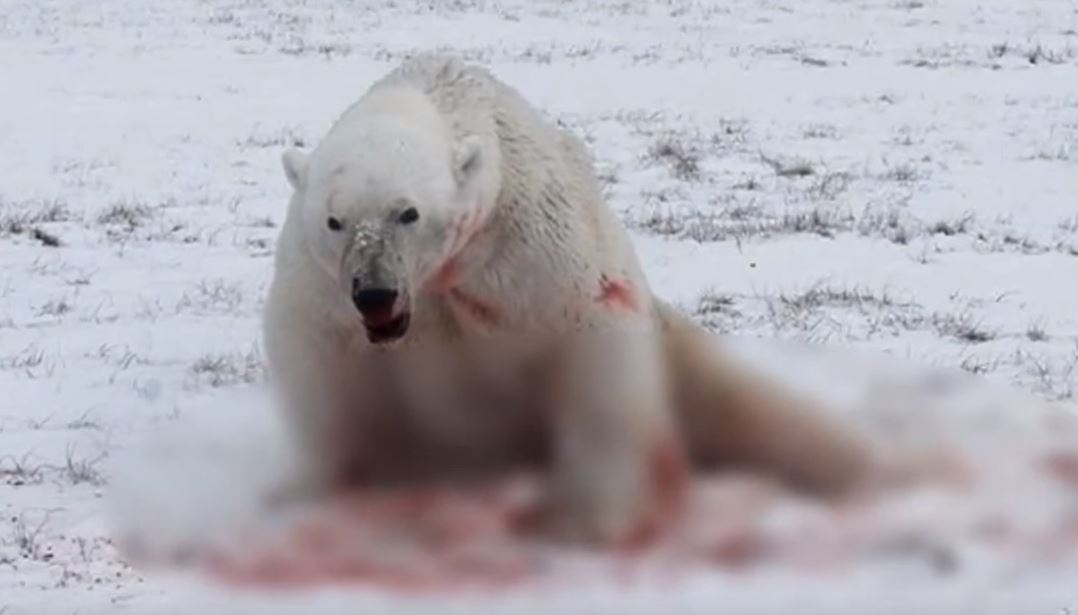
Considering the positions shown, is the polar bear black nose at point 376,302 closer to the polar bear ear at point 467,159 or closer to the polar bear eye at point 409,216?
the polar bear eye at point 409,216

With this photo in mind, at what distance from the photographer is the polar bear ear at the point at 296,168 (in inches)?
111

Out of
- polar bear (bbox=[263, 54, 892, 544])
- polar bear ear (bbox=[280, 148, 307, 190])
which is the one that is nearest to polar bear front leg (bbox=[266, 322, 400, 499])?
polar bear (bbox=[263, 54, 892, 544])

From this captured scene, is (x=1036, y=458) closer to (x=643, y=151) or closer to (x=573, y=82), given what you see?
(x=643, y=151)

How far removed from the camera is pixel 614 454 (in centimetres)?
244

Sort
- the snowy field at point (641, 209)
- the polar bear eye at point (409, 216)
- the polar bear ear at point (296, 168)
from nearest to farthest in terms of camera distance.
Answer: the polar bear eye at point (409, 216) < the polar bear ear at point (296, 168) < the snowy field at point (641, 209)

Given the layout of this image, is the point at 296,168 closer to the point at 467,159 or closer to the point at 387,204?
the point at 467,159

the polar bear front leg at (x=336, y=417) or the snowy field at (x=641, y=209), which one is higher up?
the polar bear front leg at (x=336, y=417)

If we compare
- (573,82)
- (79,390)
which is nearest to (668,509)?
(79,390)

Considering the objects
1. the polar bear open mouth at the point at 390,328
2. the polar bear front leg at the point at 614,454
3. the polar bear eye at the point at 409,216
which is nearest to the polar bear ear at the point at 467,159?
the polar bear eye at the point at 409,216

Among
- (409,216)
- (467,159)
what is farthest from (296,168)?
(409,216)

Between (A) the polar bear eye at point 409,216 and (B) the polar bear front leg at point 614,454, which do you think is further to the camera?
(A) the polar bear eye at point 409,216

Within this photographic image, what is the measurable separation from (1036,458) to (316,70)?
15067 mm

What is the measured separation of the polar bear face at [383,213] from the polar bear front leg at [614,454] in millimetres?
273

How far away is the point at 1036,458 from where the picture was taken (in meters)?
2.75
